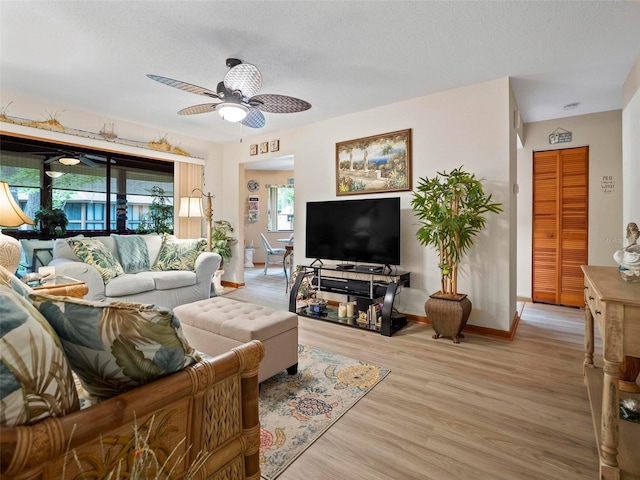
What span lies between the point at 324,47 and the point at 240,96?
788 mm

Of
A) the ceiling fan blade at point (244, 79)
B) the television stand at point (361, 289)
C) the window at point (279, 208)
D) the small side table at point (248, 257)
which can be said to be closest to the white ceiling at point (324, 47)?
the ceiling fan blade at point (244, 79)

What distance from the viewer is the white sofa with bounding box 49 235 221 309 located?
132 inches

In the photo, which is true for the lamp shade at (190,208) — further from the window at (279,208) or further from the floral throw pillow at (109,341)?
the floral throw pillow at (109,341)

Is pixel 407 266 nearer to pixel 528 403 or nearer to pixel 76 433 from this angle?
pixel 528 403

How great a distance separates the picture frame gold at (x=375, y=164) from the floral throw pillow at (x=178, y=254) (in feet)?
6.82

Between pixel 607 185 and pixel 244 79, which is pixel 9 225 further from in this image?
pixel 607 185

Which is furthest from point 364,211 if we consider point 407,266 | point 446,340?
point 446,340

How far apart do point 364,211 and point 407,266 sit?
83 centimetres

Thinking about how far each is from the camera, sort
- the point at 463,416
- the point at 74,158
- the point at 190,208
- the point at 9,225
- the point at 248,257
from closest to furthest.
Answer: the point at 463,416
the point at 9,225
the point at 74,158
the point at 190,208
the point at 248,257

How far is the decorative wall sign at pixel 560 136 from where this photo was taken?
432 cm

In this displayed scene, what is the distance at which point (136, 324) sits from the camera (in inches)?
33.7

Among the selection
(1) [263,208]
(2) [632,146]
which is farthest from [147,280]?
(1) [263,208]

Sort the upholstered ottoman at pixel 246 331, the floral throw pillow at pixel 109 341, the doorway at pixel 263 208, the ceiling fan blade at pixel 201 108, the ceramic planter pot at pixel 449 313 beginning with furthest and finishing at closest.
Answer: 1. the doorway at pixel 263 208
2. the ceramic planter pot at pixel 449 313
3. the ceiling fan blade at pixel 201 108
4. the upholstered ottoman at pixel 246 331
5. the floral throw pillow at pixel 109 341

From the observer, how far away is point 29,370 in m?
0.66
